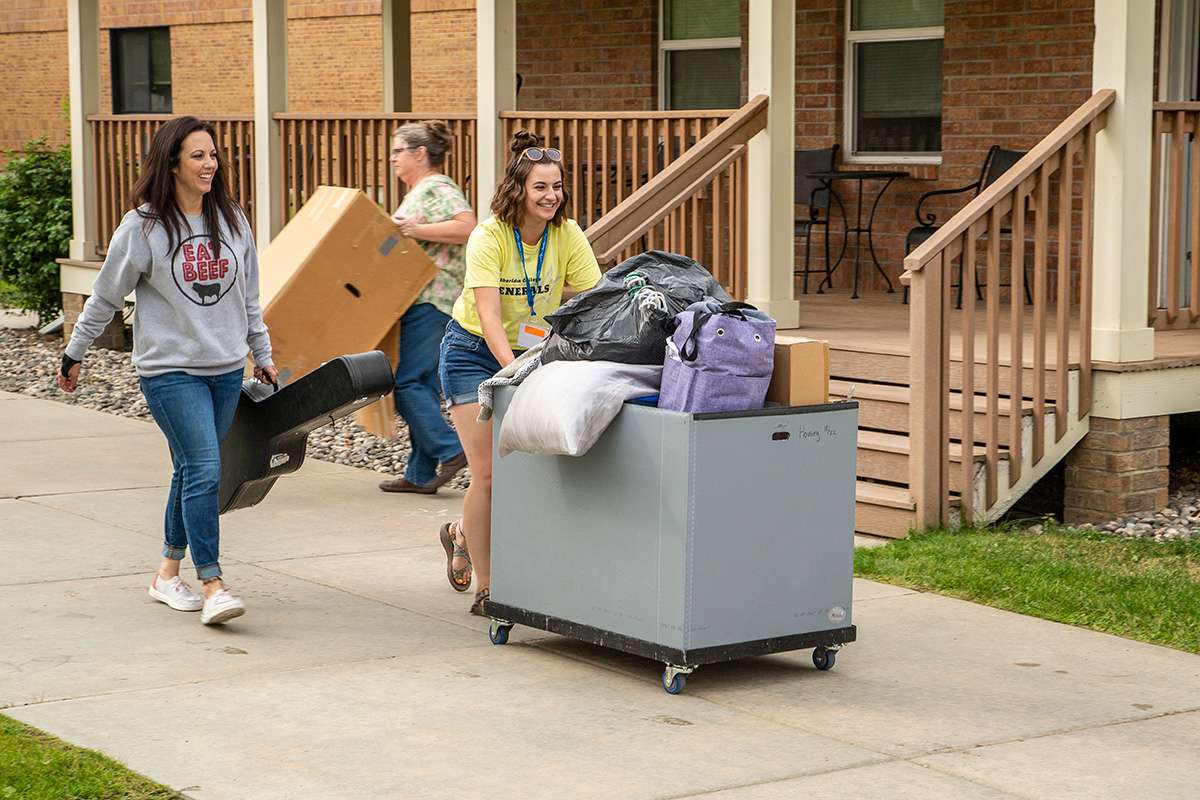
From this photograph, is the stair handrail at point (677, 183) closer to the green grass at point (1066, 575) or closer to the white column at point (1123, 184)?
the white column at point (1123, 184)

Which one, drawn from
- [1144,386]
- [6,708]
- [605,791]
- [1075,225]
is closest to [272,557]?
[6,708]

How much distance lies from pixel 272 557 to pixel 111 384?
6.59 m

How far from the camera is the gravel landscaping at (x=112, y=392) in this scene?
1073cm

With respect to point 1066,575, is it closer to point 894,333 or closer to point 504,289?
point 504,289

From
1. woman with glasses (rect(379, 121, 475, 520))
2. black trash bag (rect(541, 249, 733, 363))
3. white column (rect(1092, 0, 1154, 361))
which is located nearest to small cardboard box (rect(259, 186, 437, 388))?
woman with glasses (rect(379, 121, 475, 520))

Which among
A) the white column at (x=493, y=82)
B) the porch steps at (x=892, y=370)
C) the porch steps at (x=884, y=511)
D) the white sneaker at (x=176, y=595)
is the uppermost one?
the white column at (x=493, y=82)

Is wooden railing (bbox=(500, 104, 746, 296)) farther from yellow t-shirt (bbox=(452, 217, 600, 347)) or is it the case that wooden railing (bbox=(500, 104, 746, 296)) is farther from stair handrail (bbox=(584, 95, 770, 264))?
yellow t-shirt (bbox=(452, 217, 600, 347))

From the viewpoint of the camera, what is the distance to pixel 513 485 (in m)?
6.08

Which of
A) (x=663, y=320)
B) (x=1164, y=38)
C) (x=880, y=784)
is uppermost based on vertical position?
(x=1164, y=38)

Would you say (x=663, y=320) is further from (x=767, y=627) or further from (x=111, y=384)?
(x=111, y=384)

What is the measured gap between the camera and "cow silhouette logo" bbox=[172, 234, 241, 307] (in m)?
6.28

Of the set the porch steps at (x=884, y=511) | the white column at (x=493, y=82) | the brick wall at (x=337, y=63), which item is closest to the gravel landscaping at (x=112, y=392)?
the white column at (x=493, y=82)

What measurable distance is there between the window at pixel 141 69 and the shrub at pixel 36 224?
9375mm

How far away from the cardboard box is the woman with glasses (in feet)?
10.7
